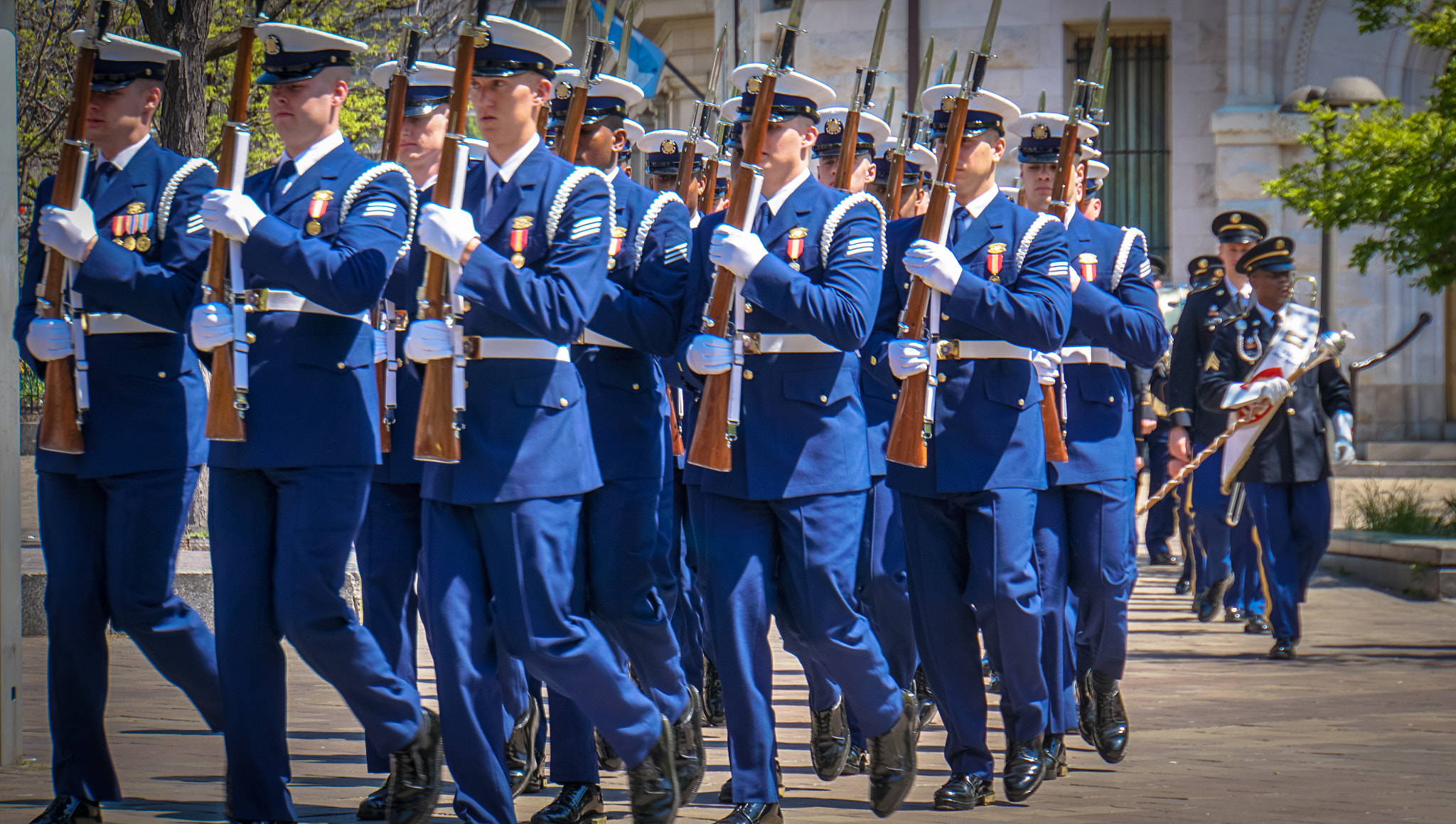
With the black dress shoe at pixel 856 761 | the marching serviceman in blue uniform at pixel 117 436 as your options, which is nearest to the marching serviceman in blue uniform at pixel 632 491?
the black dress shoe at pixel 856 761

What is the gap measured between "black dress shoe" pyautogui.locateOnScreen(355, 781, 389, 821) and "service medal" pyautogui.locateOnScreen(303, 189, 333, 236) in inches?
60.2

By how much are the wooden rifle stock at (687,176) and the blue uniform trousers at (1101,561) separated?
2.08 metres

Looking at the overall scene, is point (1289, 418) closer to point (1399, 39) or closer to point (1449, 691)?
point (1449, 691)

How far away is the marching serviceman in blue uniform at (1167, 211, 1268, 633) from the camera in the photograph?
9930mm

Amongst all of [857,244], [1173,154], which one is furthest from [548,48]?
[1173,154]

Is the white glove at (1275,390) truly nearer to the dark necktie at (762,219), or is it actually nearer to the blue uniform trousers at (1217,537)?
the blue uniform trousers at (1217,537)

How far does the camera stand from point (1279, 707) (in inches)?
299

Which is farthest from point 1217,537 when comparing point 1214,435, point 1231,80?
point 1231,80

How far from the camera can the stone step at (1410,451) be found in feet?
61.5

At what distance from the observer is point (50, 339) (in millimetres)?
5105

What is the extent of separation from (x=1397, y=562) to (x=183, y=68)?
25.4 ft

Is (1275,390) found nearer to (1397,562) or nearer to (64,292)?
(1397,562)

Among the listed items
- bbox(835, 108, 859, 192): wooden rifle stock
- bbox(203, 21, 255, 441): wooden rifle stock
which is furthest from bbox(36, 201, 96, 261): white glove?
bbox(835, 108, 859, 192): wooden rifle stock

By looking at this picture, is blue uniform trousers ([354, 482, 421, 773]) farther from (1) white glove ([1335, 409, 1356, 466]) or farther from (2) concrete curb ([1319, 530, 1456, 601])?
(2) concrete curb ([1319, 530, 1456, 601])
